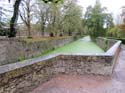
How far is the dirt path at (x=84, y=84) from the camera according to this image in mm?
5402

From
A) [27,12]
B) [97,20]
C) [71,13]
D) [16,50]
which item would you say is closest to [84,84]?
[16,50]

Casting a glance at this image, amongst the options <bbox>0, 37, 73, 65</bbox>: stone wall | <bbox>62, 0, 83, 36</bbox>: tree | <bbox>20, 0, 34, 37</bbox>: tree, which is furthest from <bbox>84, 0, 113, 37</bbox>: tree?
<bbox>0, 37, 73, 65</bbox>: stone wall

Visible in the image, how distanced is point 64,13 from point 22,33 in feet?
32.7

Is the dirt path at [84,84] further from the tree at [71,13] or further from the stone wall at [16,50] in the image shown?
the tree at [71,13]

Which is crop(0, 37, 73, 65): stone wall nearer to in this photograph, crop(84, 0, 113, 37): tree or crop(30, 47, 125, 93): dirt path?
crop(30, 47, 125, 93): dirt path

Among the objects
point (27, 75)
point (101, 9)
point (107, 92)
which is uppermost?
point (101, 9)

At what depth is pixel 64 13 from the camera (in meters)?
36.8

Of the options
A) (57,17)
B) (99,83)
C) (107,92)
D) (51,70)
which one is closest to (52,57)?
(51,70)

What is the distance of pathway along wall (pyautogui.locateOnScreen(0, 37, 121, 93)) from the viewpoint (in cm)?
437

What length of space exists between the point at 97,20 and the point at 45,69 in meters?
48.9

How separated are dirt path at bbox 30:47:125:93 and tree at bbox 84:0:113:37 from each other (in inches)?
1873

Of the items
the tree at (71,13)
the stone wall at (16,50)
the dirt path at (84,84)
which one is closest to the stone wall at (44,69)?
the dirt path at (84,84)

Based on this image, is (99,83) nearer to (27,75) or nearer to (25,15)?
(27,75)

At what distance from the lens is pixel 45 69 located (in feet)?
19.8
